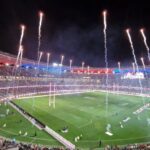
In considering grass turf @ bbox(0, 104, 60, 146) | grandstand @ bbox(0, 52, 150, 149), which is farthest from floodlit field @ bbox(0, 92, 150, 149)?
grandstand @ bbox(0, 52, 150, 149)

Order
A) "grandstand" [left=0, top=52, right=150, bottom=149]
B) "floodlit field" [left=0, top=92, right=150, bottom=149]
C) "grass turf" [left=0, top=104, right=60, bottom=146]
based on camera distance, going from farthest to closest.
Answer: "grandstand" [left=0, top=52, right=150, bottom=149]
"floodlit field" [left=0, top=92, right=150, bottom=149]
"grass turf" [left=0, top=104, right=60, bottom=146]

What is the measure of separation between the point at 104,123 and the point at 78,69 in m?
118

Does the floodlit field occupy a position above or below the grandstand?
below

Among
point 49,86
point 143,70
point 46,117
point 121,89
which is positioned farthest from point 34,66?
point 46,117

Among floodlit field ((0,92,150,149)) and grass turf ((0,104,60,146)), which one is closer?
grass turf ((0,104,60,146))

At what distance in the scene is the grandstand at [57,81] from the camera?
95875 mm

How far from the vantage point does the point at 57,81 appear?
5094 inches

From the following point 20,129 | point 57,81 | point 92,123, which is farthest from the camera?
point 57,81

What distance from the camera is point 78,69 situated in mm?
168875

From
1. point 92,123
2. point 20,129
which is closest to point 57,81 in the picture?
point 92,123

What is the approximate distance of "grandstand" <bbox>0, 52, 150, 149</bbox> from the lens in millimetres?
95875

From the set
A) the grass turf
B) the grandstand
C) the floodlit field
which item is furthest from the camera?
the grandstand

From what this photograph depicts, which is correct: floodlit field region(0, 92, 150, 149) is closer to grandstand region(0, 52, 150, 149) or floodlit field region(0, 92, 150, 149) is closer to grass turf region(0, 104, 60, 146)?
grass turf region(0, 104, 60, 146)

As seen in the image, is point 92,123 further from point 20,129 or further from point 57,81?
point 57,81
